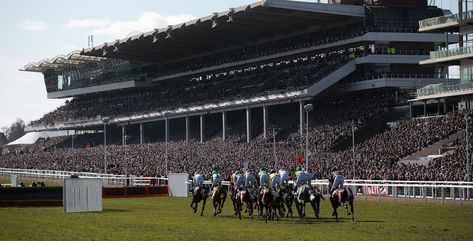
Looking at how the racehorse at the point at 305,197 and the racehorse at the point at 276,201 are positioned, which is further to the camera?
the racehorse at the point at 305,197

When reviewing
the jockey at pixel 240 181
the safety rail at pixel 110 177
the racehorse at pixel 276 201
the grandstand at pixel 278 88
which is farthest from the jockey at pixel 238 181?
the safety rail at pixel 110 177

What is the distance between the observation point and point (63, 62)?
381 feet

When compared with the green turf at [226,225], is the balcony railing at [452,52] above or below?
above

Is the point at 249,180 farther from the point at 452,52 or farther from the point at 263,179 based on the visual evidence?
the point at 452,52

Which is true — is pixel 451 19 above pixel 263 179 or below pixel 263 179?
above

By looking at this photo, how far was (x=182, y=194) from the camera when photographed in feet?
173

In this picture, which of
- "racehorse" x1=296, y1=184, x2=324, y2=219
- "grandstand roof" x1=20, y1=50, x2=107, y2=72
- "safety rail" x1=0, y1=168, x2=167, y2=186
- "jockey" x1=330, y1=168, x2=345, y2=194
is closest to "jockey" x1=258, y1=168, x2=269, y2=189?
"racehorse" x1=296, y1=184, x2=324, y2=219

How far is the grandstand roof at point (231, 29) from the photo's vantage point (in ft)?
242

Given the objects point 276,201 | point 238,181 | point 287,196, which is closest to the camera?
point 276,201

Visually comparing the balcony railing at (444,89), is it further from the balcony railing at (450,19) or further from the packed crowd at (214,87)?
the packed crowd at (214,87)

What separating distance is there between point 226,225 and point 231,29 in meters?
55.9

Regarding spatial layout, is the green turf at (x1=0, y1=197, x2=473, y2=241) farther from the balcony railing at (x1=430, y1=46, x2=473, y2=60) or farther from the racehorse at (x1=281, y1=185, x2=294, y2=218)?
the balcony railing at (x1=430, y1=46, x2=473, y2=60)

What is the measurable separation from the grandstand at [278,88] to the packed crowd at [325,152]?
0.51 ft

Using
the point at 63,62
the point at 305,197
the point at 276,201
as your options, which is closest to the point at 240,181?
the point at 276,201
